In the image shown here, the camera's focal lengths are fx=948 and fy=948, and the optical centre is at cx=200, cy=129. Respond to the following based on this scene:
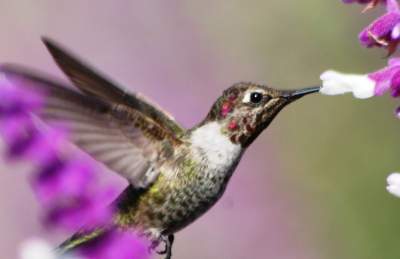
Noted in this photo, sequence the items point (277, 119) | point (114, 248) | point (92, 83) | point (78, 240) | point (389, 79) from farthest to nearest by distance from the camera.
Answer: point (277, 119) → point (92, 83) → point (389, 79) → point (78, 240) → point (114, 248)

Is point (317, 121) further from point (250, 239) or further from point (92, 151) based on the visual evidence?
point (92, 151)

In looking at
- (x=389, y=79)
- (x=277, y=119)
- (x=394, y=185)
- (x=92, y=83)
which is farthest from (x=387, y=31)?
(x=277, y=119)

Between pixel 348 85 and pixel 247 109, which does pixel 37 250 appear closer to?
pixel 348 85

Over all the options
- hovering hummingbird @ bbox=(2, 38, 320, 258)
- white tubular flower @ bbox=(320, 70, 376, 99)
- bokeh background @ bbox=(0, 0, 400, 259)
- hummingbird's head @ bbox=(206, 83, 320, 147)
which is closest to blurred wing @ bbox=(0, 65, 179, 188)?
hovering hummingbird @ bbox=(2, 38, 320, 258)

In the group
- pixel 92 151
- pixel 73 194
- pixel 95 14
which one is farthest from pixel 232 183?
pixel 73 194

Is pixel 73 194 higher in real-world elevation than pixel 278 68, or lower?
lower

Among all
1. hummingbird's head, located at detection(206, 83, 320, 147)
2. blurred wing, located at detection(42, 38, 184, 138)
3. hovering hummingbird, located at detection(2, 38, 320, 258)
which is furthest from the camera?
hummingbird's head, located at detection(206, 83, 320, 147)

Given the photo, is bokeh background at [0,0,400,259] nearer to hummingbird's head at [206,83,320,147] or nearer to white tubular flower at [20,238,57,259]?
hummingbird's head at [206,83,320,147]
